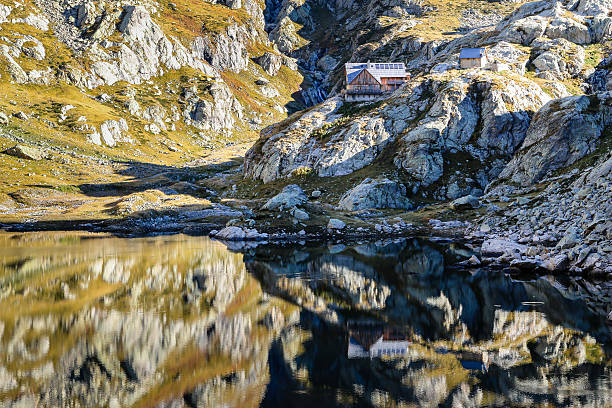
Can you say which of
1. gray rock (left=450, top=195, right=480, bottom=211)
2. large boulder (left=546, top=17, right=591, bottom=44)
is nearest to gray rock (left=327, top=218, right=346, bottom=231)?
gray rock (left=450, top=195, right=480, bottom=211)

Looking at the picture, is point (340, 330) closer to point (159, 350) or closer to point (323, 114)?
point (159, 350)

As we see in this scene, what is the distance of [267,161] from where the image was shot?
112875 mm

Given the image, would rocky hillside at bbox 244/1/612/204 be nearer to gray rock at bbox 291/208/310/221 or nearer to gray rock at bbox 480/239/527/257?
gray rock at bbox 291/208/310/221

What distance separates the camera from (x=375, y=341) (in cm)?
2295

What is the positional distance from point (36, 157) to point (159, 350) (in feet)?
458

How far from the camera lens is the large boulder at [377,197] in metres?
82.8

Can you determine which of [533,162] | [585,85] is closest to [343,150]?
[533,162]

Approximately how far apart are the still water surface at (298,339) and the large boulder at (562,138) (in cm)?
4329

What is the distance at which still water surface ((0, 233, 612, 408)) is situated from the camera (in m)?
17.3

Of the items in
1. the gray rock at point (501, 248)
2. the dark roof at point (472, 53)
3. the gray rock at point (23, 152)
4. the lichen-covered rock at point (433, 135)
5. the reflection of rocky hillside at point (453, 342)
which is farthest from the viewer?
the gray rock at point (23, 152)

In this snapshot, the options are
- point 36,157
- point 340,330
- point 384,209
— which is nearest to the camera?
point 340,330

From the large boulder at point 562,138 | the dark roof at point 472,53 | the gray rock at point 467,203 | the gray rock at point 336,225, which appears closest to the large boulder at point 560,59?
the dark roof at point 472,53

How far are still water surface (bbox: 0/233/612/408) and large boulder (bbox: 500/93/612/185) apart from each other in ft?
142

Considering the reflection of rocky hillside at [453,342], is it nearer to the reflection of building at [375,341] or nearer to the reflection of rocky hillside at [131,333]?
the reflection of building at [375,341]
